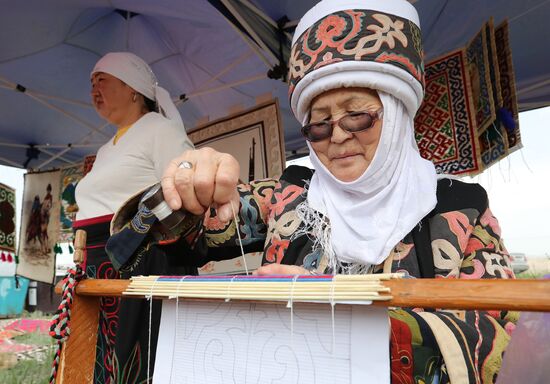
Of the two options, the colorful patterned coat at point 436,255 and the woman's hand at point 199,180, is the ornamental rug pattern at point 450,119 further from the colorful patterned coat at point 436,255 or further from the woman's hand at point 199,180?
the woman's hand at point 199,180

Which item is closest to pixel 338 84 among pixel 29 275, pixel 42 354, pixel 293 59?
pixel 293 59

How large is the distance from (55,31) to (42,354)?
2251 mm

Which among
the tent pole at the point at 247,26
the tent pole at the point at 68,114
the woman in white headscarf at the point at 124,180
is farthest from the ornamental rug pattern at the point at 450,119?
the tent pole at the point at 68,114

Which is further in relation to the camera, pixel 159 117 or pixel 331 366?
pixel 159 117

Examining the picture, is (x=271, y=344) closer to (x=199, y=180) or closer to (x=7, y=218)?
(x=199, y=180)

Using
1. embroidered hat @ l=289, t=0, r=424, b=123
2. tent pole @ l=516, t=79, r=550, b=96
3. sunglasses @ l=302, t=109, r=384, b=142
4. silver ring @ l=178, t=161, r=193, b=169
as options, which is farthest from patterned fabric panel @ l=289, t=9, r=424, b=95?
tent pole @ l=516, t=79, r=550, b=96

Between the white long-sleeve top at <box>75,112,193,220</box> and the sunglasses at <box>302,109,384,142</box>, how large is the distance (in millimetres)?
686

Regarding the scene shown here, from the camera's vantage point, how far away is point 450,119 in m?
2.75

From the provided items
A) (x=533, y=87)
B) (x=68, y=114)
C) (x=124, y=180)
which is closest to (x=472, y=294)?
(x=124, y=180)

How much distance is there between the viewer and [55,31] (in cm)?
290

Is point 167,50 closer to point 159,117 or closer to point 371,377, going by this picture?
point 159,117

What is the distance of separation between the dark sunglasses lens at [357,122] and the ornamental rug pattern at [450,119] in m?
2.07

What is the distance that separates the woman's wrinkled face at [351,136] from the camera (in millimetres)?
A: 922

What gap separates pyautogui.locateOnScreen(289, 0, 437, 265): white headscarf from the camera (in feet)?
2.88
